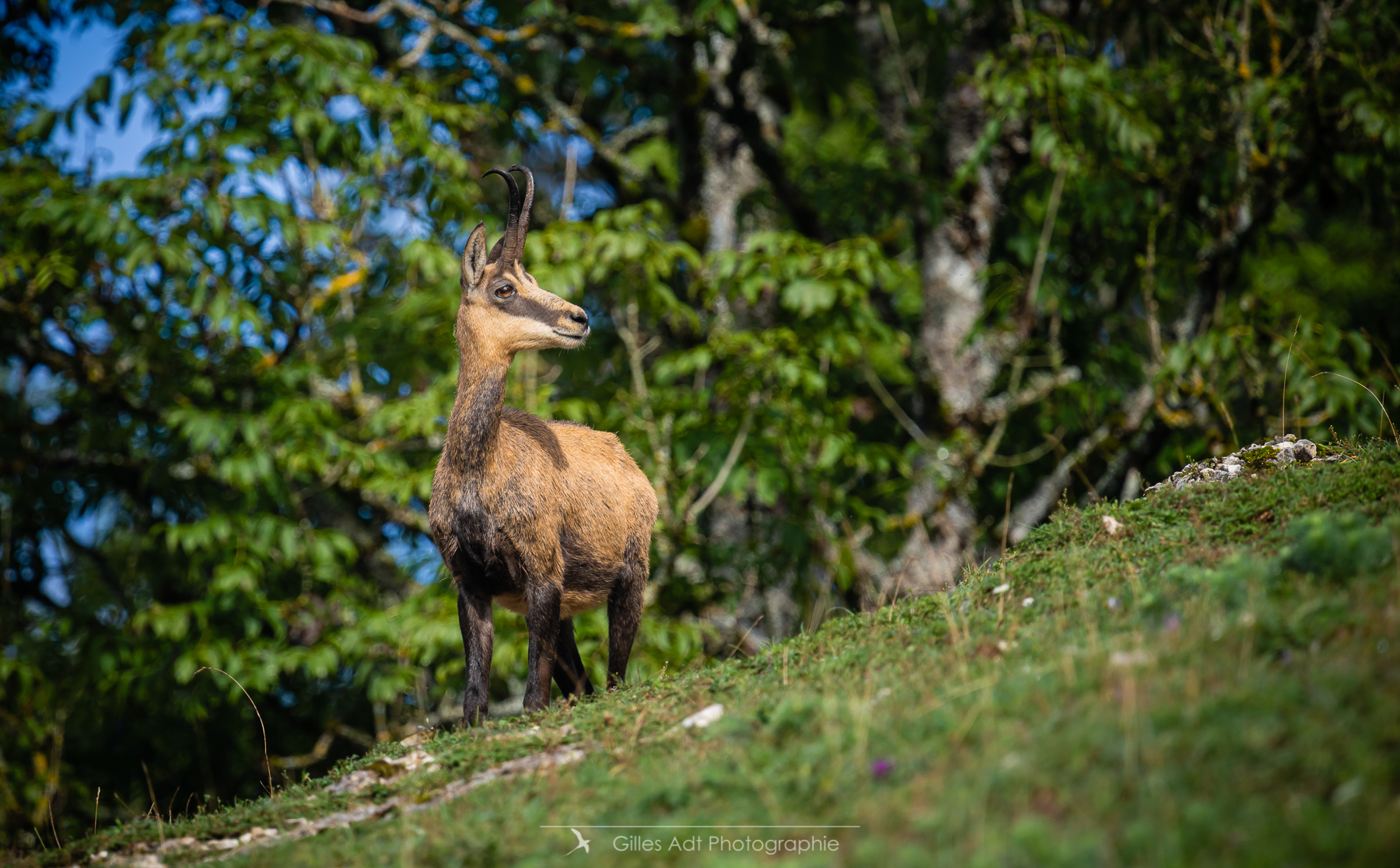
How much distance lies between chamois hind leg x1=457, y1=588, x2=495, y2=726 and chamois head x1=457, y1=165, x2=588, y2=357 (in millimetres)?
1587

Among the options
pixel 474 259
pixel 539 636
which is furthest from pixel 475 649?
pixel 474 259

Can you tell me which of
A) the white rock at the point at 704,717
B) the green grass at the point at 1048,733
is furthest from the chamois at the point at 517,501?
the white rock at the point at 704,717

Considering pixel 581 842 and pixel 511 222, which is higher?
pixel 511 222

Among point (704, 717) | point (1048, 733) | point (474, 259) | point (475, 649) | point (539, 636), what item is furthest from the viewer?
point (474, 259)

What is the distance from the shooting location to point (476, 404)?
22.0ft

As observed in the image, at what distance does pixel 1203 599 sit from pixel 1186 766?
5.24 ft

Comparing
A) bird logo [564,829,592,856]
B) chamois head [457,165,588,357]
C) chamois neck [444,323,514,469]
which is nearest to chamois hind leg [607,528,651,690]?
chamois neck [444,323,514,469]

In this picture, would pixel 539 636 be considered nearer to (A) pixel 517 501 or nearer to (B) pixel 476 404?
(A) pixel 517 501

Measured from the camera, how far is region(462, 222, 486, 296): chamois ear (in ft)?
23.1

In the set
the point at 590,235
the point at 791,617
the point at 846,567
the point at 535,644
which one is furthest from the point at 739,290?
the point at 535,644

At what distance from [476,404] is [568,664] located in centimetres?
213

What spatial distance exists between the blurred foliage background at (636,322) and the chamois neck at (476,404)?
12.9ft

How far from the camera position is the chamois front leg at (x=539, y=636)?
6512mm

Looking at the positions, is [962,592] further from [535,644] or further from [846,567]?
[846,567]
